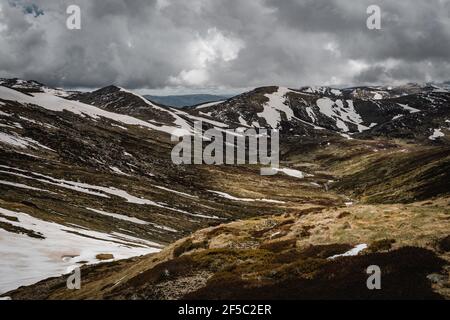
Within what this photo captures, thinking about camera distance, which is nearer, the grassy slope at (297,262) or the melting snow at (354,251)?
the grassy slope at (297,262)

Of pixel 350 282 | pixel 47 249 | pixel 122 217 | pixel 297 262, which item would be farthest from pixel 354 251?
pixel 122 217

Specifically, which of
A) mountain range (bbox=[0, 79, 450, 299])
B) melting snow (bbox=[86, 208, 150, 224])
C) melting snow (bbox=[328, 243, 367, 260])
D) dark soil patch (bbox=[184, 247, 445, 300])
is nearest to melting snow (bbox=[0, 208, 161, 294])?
mountain range (bbox=[0, 79, 450, 299])

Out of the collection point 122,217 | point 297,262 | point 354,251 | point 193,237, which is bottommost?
point 122,217

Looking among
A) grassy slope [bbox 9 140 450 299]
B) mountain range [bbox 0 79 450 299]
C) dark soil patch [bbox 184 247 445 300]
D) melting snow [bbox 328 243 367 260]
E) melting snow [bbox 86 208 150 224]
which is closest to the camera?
dark soil patch [bbox 184 247 445 300]

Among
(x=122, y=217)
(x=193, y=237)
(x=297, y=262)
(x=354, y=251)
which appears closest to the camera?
(x=297, y=262)

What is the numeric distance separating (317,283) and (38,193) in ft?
275

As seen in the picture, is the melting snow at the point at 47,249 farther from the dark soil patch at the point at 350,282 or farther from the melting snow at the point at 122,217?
the dark soil patch at the point at 350,282

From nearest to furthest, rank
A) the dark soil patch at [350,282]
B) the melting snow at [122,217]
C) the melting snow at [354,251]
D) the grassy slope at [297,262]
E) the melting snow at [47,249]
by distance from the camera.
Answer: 1. the dark soil patch at [350,282]
2. the grassy slope at [297,262]
3. the melting snow at [354,251]
4. the melting snow at [47,249]
5. the melting snow at [122,217]

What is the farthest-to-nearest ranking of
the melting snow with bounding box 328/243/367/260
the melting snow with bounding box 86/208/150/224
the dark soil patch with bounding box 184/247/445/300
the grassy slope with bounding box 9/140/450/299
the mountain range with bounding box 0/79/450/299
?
1. the melting snow with bounding box 86/208/150/224
2. the melting snow with bounding box 328/243/367/260
3. the mountain range with bounding box 0/79/450/299
4. the grassy slope with bounding box 9/140/450/299
5. the dark soil patch with bounding box 184/247/445/300

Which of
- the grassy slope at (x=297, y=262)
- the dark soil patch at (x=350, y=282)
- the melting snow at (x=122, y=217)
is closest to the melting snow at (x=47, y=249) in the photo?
the grassy slope at (x=297, y=262)

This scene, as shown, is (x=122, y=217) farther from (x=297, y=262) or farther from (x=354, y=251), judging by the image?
(x=354, y=251)

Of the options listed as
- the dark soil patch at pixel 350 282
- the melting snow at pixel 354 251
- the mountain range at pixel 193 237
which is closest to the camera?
the dark soil patch at pixel 350 282

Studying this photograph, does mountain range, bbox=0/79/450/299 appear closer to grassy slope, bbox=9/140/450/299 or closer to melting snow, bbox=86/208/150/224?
grassy slope, bbox=9/140/450/299

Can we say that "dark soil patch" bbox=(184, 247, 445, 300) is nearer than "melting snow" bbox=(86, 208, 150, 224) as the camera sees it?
Yes
